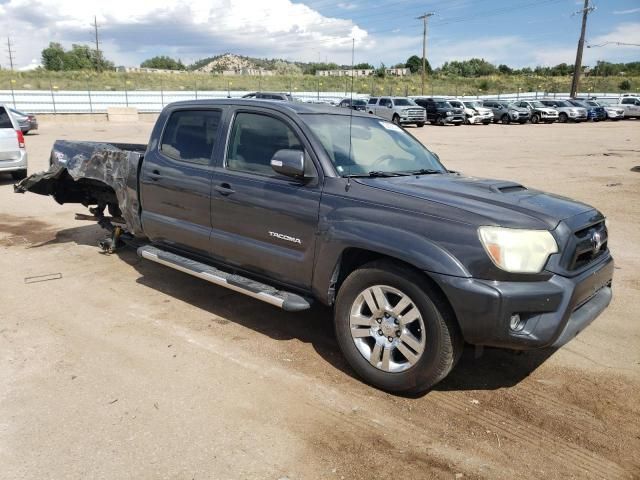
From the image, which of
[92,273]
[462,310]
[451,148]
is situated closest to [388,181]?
[462,310]

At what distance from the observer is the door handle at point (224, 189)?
4.52 metres

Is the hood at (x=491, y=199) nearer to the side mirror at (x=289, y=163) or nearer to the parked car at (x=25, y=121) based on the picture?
the side mirror at (x=289, y=163)

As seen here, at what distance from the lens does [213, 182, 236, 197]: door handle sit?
4.52 meters

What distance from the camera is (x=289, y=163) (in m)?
3.93

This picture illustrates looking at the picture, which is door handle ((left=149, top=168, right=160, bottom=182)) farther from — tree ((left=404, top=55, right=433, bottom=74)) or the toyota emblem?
tree ((left=404, top=55, right=433, bottom=74))

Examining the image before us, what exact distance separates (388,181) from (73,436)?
2.58 m

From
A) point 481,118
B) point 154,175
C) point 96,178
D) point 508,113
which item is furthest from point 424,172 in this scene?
point 508,113

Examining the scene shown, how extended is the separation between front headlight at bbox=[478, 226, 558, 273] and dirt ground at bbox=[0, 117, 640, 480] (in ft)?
3.18

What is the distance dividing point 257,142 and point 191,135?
901mm

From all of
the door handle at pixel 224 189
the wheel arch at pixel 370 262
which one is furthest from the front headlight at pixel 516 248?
the door handle at pixel 224 189

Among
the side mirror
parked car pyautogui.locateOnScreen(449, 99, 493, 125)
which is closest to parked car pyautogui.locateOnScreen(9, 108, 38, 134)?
the side mirror

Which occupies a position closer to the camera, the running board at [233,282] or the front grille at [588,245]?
the front grille at [588,245]

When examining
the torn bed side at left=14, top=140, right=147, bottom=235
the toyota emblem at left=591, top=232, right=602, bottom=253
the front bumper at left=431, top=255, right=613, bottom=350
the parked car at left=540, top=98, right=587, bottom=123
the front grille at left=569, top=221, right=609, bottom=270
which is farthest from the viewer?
the parked car at left=540, top=98, right=587, bottom=123

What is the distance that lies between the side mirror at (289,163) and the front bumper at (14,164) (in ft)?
33.5
